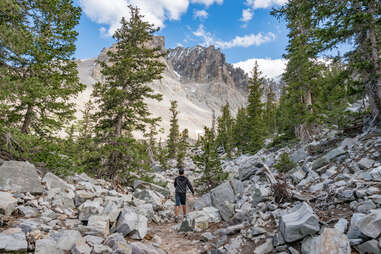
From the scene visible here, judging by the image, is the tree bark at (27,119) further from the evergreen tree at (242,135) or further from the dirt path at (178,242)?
the evergreen tree at (242,135)

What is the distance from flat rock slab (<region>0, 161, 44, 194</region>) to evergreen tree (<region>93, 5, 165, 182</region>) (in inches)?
192

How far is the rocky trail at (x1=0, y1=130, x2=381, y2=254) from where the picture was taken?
402 centimetres

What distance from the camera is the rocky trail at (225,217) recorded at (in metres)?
4.02

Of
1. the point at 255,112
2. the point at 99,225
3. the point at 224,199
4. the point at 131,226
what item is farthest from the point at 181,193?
the point at 255,112

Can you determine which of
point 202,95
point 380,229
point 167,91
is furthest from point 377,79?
point 202,95

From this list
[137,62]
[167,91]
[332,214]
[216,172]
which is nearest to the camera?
[332,214]

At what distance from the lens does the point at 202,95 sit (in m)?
158

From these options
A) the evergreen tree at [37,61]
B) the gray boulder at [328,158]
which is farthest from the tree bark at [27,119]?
the gray boulder at [328,158]

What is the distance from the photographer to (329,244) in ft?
11.6

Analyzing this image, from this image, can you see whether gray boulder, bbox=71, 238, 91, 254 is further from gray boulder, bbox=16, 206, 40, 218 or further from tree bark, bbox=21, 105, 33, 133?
tree bark, bbox=21, 105, 33, 133

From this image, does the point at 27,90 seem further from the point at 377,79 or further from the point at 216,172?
the point at 377,79

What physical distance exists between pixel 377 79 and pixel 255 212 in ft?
25.3

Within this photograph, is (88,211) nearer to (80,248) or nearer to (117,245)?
(80,248)

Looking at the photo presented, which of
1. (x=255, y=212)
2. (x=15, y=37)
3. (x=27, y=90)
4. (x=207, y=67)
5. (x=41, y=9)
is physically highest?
(x=207, y=67)
